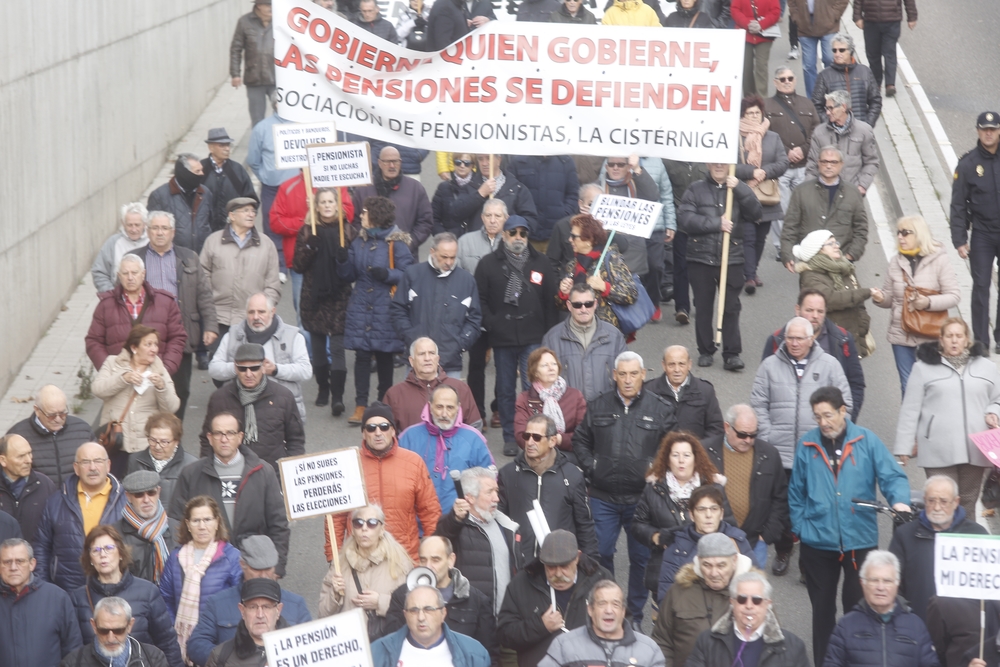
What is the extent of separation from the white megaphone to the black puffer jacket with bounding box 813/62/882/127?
412 inches

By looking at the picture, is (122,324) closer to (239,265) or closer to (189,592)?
(239,265)

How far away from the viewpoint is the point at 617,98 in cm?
1310

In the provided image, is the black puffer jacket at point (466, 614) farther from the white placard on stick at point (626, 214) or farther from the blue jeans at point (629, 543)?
the white placard on stick at point (626, 214)

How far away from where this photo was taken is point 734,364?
14.2 metres

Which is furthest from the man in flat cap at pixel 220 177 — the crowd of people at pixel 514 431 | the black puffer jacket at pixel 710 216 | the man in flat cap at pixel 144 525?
the man in flat cap at pixel 144 525

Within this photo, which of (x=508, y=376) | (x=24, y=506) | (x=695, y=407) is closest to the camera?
(x=24, y=506)

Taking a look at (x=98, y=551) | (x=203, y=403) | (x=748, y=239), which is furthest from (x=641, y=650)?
(x=748, y=239)

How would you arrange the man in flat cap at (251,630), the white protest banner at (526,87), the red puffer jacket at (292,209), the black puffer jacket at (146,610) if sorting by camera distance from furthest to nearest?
the red puffer jacket at (292,209), the white protest banner at (526,87), the black puffer jacket at (146,610), the man in flat cap at (251,630)

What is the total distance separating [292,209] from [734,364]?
429 centimetres

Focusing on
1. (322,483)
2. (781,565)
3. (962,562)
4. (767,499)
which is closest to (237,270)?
(322,483)

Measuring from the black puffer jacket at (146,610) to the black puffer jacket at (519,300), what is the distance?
4564mm

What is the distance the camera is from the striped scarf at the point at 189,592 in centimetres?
877

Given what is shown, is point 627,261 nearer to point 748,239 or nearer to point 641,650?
point 748,239

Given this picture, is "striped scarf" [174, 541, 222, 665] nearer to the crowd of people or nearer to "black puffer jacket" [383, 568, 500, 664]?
the crowd of people
